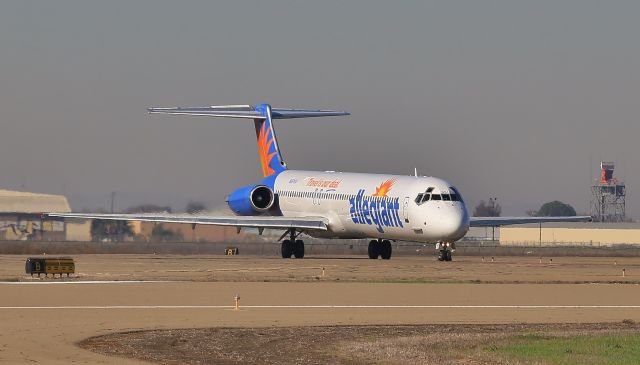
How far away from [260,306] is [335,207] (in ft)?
113

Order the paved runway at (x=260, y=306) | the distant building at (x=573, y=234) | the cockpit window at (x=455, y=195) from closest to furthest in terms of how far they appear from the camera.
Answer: the paved runway at (x=260, y=306), the cockpit window at (x=455, y=195), the distant building at (x=573, y=234)

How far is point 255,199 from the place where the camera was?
73250 millimetres

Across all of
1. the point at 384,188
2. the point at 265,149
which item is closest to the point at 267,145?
the point at 265,149

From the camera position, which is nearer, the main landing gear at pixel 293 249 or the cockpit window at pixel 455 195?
the cockpit window at pixel 455 195

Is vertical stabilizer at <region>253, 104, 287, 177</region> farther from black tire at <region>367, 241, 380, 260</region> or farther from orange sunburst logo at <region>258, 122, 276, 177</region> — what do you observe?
black tire at <region>367, 241, 380, 260</region>

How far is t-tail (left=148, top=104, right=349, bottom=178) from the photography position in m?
76.7

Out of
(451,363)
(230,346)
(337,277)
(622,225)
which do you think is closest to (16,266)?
(337,277)

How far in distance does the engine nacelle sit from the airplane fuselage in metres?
0.62

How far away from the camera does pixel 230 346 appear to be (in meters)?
24.3

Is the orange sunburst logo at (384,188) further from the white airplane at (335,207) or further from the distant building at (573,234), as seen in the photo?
the distant building at (573,234)

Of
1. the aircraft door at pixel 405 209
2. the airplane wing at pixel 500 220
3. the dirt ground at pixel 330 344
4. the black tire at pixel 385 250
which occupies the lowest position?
the dirt ground at pixel 330 344

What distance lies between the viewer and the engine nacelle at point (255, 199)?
73.2 meters

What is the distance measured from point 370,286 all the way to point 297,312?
33.6ft

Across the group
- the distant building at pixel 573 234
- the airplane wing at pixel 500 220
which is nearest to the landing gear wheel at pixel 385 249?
the airplane wing at pixel 500 220
